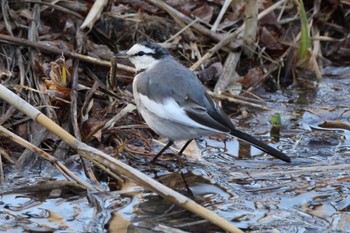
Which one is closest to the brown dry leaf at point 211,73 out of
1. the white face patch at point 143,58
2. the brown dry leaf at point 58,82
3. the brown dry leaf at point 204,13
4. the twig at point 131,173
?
the brown dry leaf at point 204,13

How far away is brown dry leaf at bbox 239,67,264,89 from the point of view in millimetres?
7020

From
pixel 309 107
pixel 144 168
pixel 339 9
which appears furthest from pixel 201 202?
pixel 339 9

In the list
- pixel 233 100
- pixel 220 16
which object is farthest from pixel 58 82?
pixel 220 16

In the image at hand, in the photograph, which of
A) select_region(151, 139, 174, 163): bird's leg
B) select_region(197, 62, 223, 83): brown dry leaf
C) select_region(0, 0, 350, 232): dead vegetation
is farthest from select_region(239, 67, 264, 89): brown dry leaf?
select_region(151, 139, 174, 163): bird's leg

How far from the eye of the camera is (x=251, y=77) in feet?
23.2

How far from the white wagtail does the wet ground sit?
0.25 m

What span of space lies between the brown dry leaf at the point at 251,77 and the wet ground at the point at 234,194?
0.61 m

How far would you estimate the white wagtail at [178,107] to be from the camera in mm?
5227

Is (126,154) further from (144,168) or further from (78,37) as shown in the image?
(78,37)

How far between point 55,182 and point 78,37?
6.46 feet

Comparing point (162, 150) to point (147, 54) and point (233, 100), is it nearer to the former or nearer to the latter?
point (147, 54)

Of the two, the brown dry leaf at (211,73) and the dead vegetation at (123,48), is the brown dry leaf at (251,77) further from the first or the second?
the brown dry leaf at (211,73)

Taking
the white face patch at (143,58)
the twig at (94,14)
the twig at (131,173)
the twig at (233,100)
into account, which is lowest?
the twig at (233,100)

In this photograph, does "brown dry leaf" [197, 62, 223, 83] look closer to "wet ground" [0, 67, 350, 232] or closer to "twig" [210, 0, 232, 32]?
"twig" [210, 0, 232, 32]
